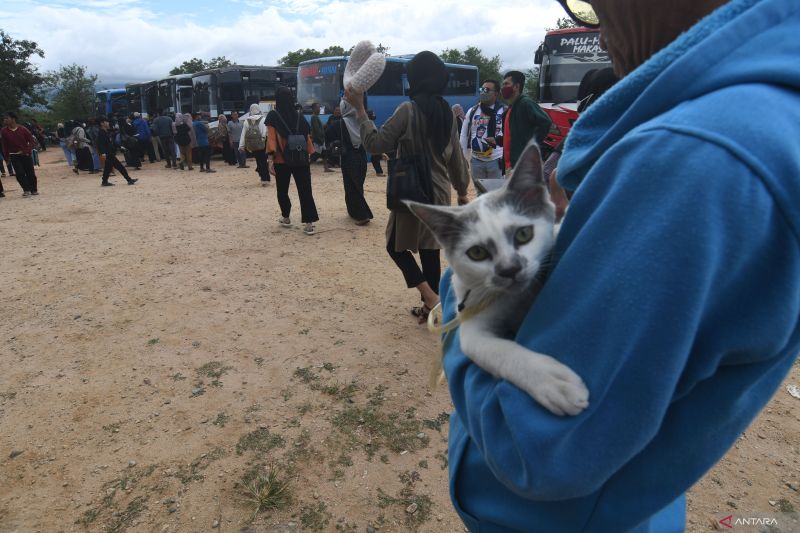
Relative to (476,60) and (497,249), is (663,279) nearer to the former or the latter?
(497,249)

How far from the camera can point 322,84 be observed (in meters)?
17.5

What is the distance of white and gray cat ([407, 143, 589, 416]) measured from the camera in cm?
119

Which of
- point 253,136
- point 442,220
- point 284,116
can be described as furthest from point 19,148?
point 442,220

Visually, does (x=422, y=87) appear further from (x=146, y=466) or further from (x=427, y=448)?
(x=146, y=466)

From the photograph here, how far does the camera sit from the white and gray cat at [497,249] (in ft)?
3.92

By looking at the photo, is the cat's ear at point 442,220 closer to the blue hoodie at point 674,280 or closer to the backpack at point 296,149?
the blue hoodie at point 674,280

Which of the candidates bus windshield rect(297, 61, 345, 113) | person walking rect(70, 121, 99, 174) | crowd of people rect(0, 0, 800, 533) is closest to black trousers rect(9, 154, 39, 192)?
person walking rect(70, 121, 99, 174)

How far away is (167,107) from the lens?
2472 cm

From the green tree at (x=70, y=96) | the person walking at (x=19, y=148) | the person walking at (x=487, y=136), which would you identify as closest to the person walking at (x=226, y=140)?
the person walking at (x=19, y=148)

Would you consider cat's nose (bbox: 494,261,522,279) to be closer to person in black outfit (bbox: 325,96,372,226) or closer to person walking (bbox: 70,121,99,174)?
person in black outfit (bbox: 325,96,372,226)

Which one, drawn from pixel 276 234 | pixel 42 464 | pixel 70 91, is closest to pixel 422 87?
pixel 42 464

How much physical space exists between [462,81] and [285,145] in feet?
53.6

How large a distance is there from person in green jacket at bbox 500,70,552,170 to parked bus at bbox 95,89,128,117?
98.6 feet

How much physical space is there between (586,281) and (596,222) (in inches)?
3.8
